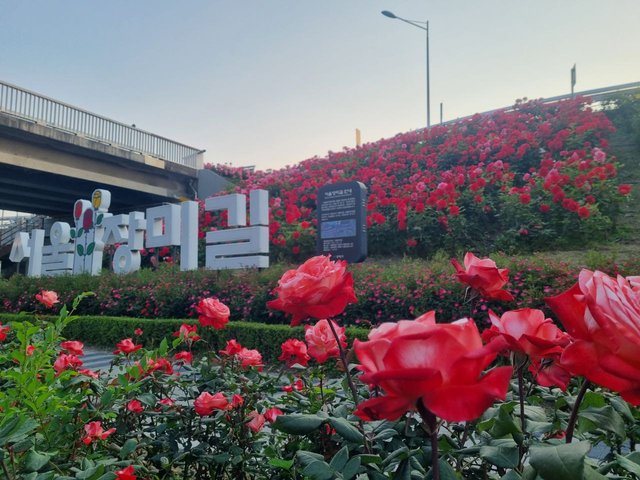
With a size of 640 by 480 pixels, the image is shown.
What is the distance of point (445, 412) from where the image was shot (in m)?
0.60

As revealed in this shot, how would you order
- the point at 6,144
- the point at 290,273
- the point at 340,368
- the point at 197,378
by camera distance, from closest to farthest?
the point at 290,273 → the point at 340,368 → the point at 197,378 → the point at 6,144

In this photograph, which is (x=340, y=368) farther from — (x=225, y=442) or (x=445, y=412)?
(x=445, y=412)

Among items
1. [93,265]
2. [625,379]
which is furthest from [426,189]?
[625,379]

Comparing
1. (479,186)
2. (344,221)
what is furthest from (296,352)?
(479,186)

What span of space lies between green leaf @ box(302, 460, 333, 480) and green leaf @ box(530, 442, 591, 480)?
0.38 m

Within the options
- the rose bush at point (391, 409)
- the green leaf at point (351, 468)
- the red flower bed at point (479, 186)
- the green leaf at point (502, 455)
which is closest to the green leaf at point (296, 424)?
the rose bush at point (391, 409)

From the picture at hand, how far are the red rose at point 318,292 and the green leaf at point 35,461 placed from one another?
705 mm

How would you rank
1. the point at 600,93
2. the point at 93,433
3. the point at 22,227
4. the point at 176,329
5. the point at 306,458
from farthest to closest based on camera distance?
the point at 22,227
the point at 600,93
the point at 176,329
the point at 93,433
the point at 306,458

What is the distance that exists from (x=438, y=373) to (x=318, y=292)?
1.45ft

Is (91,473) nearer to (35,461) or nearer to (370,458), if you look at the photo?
(35,461)

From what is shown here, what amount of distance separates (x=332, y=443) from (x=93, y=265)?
1303 cm

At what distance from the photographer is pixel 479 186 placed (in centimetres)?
1123

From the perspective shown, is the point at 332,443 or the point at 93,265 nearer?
the point at 332,443

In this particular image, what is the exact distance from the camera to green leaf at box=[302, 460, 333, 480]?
0.89 meters
